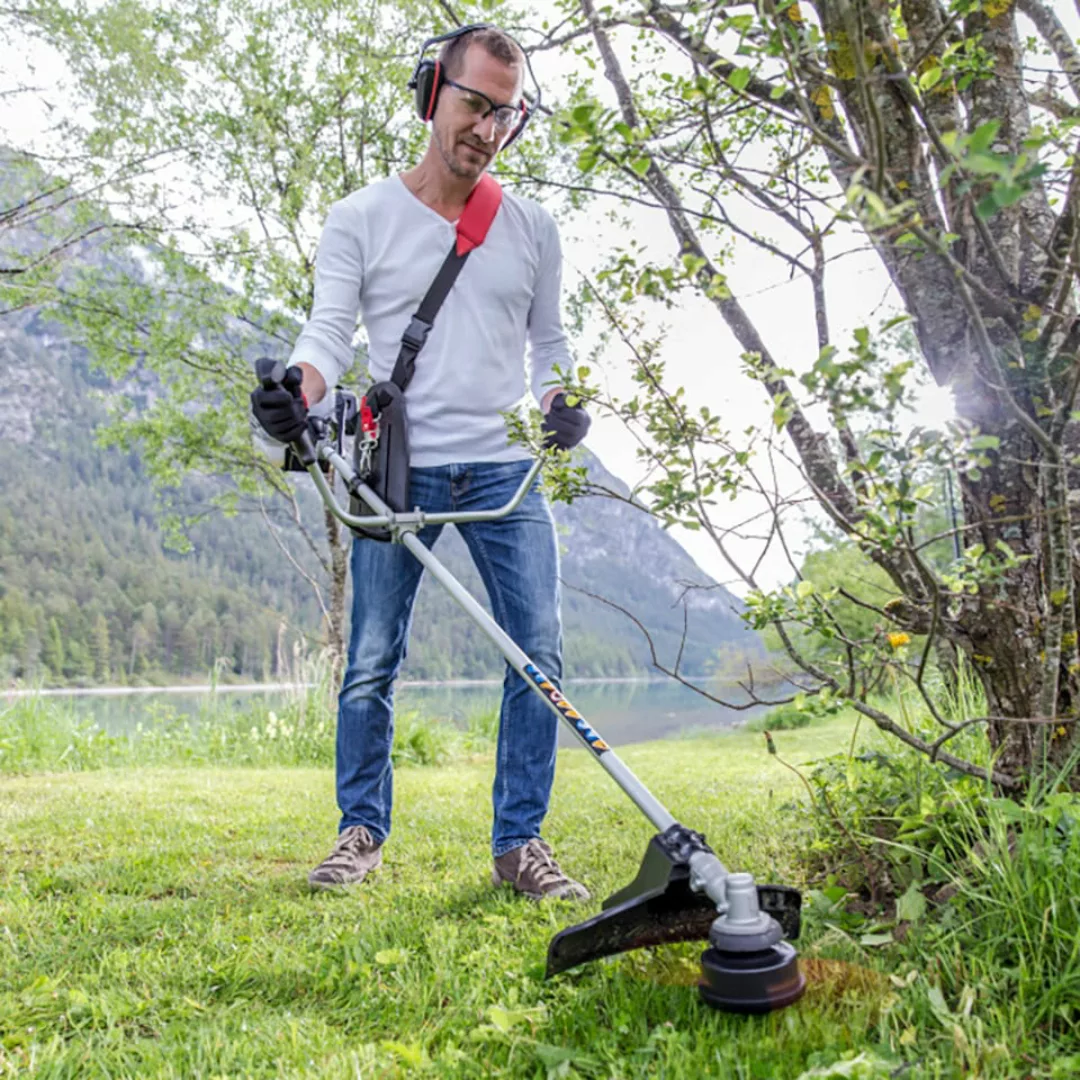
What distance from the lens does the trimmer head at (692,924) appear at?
1527mm

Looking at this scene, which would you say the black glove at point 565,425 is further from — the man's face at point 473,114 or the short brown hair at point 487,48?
the short brown hair at point 487,48

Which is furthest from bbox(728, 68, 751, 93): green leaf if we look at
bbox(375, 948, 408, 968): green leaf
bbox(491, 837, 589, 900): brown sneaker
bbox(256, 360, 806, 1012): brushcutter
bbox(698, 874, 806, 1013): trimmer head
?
bbox(491, 837, 589, 900): brown sneaker

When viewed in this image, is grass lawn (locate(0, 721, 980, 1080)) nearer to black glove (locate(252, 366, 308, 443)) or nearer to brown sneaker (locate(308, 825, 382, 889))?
brown sneaker (locate(308, 825, 382, 889))

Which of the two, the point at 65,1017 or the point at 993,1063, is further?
the point at 65,1017

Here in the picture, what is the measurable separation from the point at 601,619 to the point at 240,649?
4433 centimetres

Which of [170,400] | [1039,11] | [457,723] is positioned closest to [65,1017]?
[1039,11]

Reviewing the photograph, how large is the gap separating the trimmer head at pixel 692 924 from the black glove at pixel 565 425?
45.2 inches

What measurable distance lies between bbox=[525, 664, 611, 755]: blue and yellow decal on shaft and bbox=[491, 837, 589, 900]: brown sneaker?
667 millimetres

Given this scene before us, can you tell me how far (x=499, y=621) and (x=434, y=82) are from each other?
5.06 feet

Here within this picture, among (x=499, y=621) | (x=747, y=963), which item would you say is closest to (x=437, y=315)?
(x=499, y=621)

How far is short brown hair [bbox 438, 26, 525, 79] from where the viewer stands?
A: 2613 millimetres

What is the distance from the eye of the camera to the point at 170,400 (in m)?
10.6

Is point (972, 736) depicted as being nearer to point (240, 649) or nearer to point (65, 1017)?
point (65, 1017)

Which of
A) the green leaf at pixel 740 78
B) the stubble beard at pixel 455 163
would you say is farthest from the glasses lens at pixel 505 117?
the green leaf at pixel 740 78
